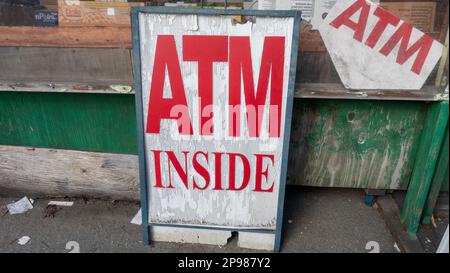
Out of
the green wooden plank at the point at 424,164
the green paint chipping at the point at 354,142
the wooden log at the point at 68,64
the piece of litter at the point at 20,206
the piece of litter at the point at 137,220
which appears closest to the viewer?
the green wooden plank at the point at 424,164

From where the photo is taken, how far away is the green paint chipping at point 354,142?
2410 millimetres

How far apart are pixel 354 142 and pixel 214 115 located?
118 centimetres

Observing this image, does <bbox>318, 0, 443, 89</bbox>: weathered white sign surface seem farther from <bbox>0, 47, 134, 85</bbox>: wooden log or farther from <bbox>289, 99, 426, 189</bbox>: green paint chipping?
<bbox>0, 47, 134, 85</bbox>: wooden log

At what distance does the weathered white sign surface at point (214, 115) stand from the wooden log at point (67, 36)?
1.56ft

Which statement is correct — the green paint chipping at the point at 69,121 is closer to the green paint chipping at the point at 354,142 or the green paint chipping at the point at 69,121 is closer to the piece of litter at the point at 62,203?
the piece of litter at the point at 62,203

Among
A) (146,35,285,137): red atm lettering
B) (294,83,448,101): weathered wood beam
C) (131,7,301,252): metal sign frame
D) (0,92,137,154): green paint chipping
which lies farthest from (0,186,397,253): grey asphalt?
(294,83,448,101): weathered wood beam

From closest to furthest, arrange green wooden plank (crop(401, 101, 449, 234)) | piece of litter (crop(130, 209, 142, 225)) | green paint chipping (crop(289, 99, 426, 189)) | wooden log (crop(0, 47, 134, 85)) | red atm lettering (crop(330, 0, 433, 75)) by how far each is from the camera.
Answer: red atm lettering (crop(330, 0, 433, 75)) < green wooden plank (crop(401, 101, 449, 234)) < wooden log (crop(0, 47, 134, 85)) < green paint chipping (crop(289, 99, 426, 189)) < piece of litter (crop(130, 209, 142, 225))

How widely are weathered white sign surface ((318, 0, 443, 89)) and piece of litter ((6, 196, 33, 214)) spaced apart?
266cm

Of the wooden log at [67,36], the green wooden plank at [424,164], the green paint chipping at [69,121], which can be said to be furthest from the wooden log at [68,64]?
the green wooden plank at [424,164]

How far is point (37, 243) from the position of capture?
7.93 ft

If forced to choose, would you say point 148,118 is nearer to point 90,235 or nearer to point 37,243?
→ point 90,235

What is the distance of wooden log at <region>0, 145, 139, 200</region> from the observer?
2.67m

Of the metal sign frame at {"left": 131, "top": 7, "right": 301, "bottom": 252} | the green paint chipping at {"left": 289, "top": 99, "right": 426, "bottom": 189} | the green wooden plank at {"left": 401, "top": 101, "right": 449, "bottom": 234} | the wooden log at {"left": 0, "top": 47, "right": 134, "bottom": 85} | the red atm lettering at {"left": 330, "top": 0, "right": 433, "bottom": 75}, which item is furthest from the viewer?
the green paint chipping at {"left": 289, "top": 99, "right": 426, "bottom": 189}
